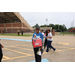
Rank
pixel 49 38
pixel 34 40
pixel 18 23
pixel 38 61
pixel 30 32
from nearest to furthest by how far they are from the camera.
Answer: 1. pixel 34 40
2. pixel 38 61
3. pixel 49 38
4. pixel 30 32
5. pixel 18 23

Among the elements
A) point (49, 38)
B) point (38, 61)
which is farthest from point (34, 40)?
point (49, 38)

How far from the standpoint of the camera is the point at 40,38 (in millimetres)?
2857

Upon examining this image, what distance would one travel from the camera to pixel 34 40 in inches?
109

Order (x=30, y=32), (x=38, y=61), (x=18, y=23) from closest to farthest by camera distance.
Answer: (x=38, y=61)
(x=30, y=32)
(x=18, y=23)

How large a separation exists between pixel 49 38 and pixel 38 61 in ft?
6.89

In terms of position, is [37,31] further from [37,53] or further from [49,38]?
[49,38]

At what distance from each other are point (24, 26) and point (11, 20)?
10.0m

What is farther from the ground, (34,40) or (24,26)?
(24,26)

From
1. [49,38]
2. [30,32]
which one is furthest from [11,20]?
[49,38]

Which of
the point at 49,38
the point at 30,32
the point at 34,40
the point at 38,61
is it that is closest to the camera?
the point at 34,40
